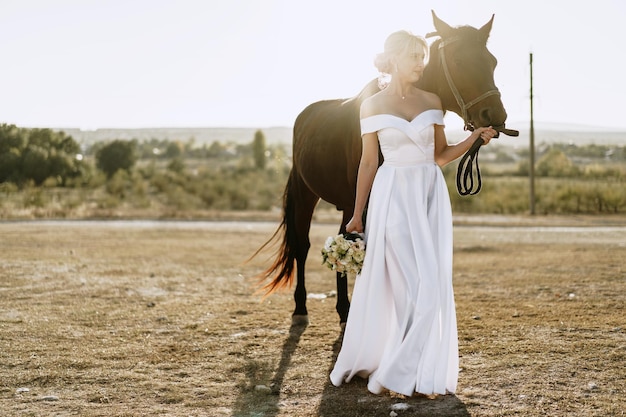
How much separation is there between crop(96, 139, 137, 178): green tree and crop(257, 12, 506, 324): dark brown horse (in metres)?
38.9

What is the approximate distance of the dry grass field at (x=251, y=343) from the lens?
14.8ft

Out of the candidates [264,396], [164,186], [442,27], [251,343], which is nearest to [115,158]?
[164,186]

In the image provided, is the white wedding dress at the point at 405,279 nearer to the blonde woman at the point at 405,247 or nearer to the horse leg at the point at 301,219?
the blonde woman at the point at 405,247

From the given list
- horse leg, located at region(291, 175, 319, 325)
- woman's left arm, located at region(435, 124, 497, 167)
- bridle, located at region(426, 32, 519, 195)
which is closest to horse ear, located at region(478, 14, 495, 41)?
bridle, located at region(426, 32, 519, 195)

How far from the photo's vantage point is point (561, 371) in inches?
198

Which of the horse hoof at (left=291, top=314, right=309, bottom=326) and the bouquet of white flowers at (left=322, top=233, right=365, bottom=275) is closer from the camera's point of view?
the bouquet of white flowers at (left=322, top=233, right=365, bottom=275)

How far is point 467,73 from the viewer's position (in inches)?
204

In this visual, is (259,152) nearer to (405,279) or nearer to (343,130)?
(343,130)

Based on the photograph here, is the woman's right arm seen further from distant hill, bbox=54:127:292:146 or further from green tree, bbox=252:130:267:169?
distant hill, bbox=54:127:292:146

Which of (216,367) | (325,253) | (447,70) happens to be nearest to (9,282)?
(216,367)

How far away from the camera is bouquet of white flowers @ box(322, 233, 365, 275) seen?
4.73 metres

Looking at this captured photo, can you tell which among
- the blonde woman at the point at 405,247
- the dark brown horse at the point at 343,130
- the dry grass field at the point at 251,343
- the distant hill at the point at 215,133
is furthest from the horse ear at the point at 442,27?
the distant hill at the point at 215,133

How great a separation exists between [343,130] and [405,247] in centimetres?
227

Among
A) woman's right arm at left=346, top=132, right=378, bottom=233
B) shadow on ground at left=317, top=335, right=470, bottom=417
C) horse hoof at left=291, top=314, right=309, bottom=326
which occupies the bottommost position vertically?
horse hoof at left=291, top=314, right=309, bottom=326
